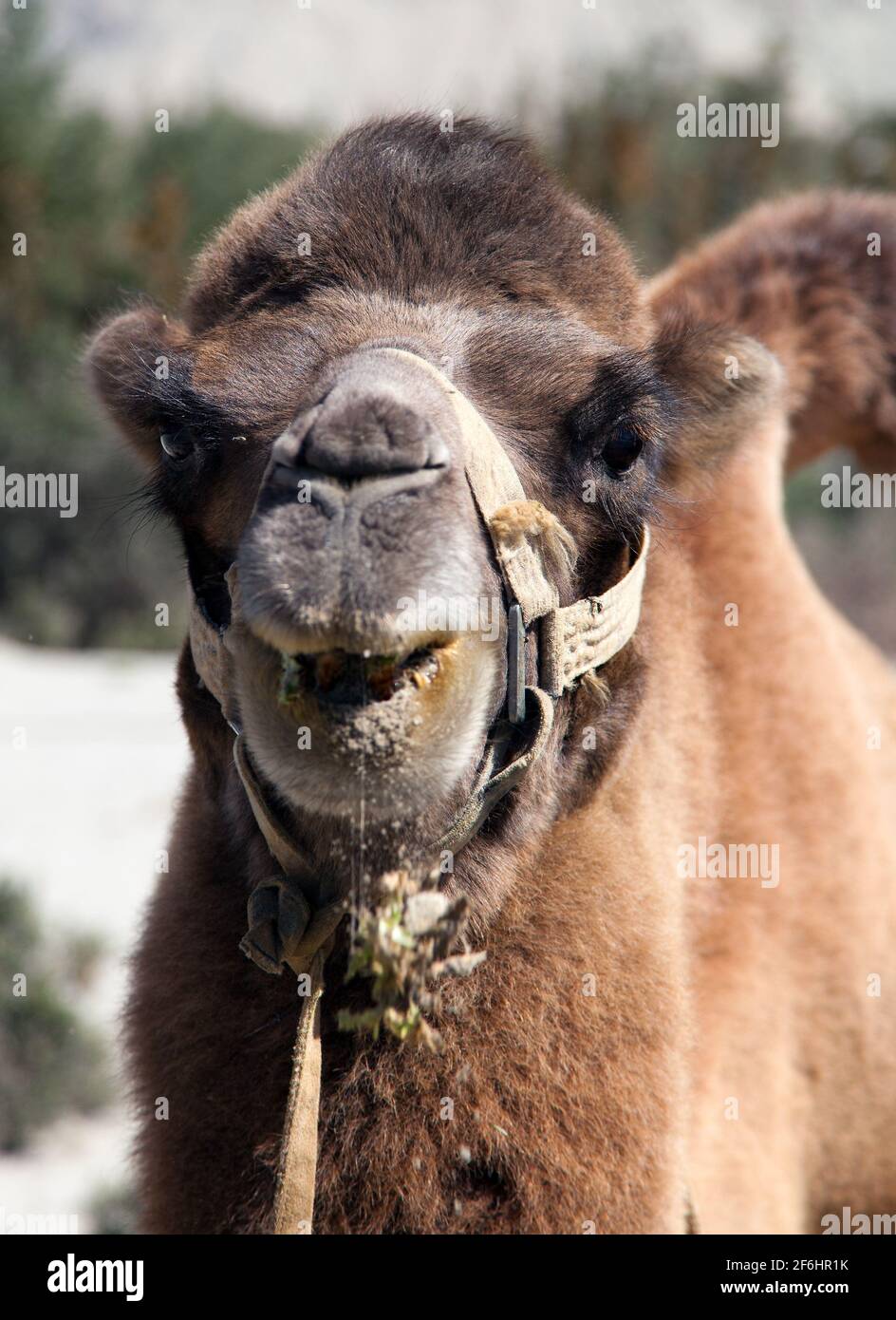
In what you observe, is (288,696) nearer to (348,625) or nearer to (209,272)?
(348,625)

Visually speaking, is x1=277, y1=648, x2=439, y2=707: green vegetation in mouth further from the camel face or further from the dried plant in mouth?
the dried plant in mouth

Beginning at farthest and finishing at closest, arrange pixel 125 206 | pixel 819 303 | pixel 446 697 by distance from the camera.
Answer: pixel 125 206 → pixel 819 303 → pixel 446 697

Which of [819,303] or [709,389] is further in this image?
[819,303]

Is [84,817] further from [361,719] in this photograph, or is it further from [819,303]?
[361,719]

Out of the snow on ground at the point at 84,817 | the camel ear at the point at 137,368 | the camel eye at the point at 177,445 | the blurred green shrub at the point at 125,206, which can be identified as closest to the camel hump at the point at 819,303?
the camel ear at the point at 137,368

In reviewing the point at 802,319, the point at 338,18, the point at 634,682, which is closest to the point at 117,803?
the point at 802,319

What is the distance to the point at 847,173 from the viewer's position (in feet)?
94.0

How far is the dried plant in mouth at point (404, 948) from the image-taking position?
2629 mm

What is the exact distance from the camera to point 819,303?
4961 mm

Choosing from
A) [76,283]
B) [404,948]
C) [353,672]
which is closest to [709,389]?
[353,672]

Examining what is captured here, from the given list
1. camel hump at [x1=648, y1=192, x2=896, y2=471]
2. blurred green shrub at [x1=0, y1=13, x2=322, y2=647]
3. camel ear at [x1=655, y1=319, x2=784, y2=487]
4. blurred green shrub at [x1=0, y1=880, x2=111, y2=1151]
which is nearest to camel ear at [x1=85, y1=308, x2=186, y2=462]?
camel ear at [x1=655, y1=319, x2=784, y2=487]

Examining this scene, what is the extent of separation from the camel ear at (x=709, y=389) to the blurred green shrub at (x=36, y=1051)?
4804mm

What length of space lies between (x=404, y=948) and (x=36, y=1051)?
520cm
